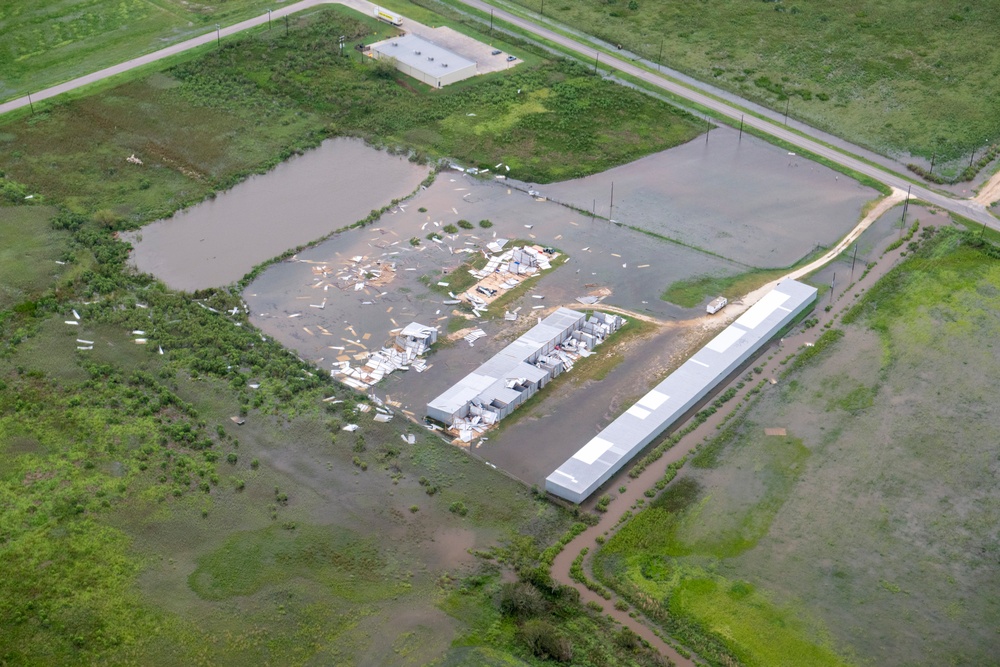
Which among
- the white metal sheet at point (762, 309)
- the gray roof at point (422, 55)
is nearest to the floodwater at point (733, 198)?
the white metal sheet at point (762, 309)

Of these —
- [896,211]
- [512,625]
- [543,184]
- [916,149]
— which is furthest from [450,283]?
[916,149]

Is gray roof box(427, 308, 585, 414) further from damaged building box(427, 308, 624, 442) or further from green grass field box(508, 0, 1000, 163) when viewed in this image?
green grass field box(508, 0, 1000, 163)

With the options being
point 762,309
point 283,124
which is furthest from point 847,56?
point 283,124

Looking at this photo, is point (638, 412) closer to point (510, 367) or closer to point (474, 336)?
point (510, 367)

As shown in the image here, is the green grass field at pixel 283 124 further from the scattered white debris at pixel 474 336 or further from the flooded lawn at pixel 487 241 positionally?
the scattered white debris at pixel 474 336

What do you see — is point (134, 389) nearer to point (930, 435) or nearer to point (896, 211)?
point (930, 435)

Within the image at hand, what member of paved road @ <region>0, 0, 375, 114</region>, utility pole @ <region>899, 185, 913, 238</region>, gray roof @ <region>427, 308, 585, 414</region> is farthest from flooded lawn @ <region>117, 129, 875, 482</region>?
paved road @ <region>0, 0, 375, 114</region>
